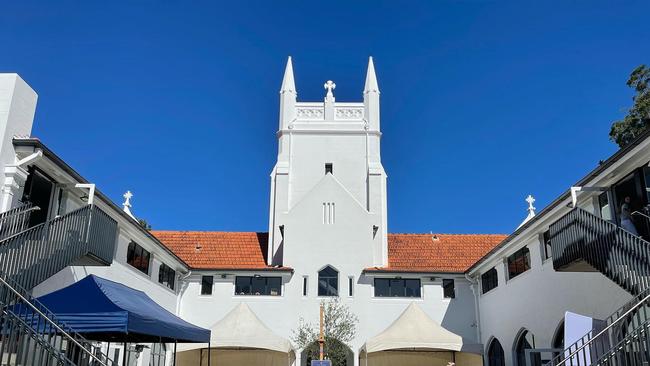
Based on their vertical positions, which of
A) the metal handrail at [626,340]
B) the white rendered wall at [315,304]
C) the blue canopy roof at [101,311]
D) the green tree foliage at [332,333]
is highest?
the white rendered wall at [315,304]

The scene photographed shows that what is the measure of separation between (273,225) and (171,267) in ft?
19.3

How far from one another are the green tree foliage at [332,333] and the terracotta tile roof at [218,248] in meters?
2.90

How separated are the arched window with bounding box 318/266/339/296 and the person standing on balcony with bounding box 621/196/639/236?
15113mm

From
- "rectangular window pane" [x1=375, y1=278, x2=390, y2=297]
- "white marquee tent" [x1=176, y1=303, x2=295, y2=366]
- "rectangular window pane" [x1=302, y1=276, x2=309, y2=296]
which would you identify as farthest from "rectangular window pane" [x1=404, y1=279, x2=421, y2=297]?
"white marquee tent" [x1=176, y1=303, x2=295, y2=366]

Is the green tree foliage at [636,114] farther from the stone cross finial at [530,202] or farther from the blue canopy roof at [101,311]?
the blue canopy roof at [101,311]

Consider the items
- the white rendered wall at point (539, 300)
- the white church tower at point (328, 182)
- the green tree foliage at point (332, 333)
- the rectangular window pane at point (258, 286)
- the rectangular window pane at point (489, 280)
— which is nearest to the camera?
the white rendered wall at point (539, 300)

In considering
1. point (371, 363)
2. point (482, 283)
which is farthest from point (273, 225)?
point (482, 283)

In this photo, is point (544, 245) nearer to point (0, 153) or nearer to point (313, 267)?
point (313, 267)

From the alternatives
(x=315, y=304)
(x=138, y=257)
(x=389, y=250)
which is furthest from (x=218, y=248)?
(x=389, y=250)

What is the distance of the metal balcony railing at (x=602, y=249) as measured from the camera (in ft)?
37.6

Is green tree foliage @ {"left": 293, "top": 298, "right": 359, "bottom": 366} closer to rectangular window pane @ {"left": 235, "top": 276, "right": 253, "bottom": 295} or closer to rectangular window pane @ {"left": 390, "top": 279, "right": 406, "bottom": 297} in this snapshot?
rectangular window pane @ {"left": 390, "top": 279, "right": 406, "bottom": 297}

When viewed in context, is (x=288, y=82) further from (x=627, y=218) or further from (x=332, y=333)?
(x=627, y=218)

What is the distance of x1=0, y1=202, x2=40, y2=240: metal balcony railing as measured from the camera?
1181cm

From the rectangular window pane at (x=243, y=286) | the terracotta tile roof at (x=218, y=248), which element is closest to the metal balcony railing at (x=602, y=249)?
the terracotta tile roof at (x=218, y=248)
